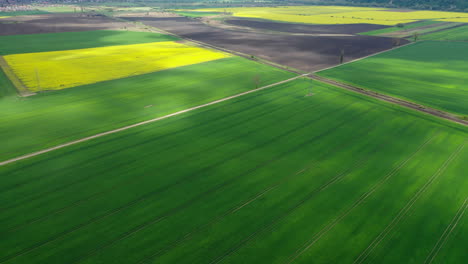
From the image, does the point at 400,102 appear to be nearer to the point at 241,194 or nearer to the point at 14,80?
the point at 241,194

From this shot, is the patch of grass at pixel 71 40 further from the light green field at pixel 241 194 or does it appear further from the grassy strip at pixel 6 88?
the light green field at pixel 241 194

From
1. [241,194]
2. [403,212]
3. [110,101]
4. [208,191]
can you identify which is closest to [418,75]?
[403,212]

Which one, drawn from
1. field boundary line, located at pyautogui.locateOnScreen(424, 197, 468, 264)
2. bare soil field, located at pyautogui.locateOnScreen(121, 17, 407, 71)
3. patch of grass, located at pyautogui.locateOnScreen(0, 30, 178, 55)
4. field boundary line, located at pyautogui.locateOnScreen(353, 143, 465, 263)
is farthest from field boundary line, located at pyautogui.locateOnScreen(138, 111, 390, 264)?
patch of grass, located at pyautogui.locateOnScreen(0, 30, 178, 55)

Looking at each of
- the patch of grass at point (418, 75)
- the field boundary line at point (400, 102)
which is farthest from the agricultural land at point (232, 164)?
the patch of grass at point (418, 75)

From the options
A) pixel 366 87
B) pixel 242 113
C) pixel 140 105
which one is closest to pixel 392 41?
pixel 366 87

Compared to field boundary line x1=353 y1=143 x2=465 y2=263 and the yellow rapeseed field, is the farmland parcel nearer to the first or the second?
the yellow rapeseed field
